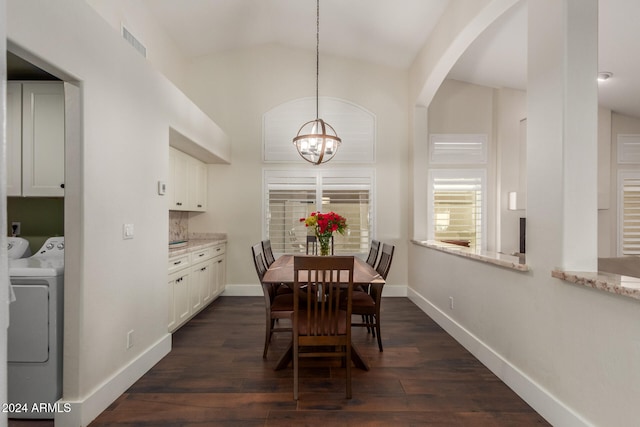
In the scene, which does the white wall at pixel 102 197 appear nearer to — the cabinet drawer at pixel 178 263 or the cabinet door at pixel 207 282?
the cabinet drawer at pixel 178 263

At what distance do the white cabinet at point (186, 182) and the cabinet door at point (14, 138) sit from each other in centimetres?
155

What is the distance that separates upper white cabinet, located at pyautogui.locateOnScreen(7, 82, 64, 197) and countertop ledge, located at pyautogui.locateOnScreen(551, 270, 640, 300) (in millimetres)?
3355

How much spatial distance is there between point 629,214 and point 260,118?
6.06 metres

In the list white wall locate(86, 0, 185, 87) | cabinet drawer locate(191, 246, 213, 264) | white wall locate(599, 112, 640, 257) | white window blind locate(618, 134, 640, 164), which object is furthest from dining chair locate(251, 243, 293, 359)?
white window blind locate(618, 134, 640, 164)

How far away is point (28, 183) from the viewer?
2.42 meters

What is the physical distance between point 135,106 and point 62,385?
77.8 inches

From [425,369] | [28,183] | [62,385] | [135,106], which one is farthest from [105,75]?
[425,369]

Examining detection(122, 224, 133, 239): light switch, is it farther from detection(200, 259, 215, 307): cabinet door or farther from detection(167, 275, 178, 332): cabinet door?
detection(200, 259, 215, 307): cabinet door

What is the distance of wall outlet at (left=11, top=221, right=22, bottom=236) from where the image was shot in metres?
2.84

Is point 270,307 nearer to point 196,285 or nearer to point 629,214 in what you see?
point 196,285

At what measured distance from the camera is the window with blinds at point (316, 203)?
17.2 feet

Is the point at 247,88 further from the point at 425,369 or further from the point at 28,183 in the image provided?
the point at 425,369

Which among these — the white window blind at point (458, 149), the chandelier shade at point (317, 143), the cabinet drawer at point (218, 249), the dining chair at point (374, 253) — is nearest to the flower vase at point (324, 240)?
the dining chair at point (374, 253)

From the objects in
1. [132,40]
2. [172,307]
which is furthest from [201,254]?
[132,40]
